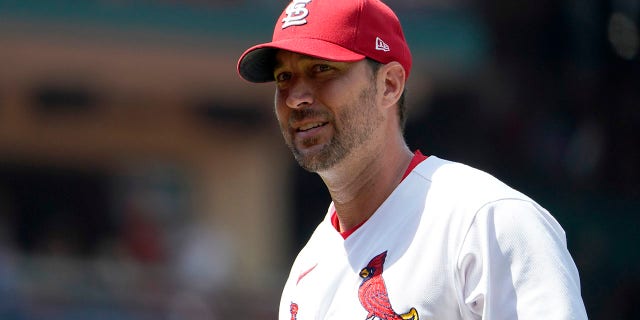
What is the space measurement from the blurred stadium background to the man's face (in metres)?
6.00

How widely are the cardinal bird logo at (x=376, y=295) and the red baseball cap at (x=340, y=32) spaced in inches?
16.7

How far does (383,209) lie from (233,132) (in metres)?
7.50

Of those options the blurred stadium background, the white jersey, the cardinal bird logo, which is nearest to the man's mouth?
the white jersey

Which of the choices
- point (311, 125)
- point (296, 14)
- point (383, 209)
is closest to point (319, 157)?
point (311, 125)

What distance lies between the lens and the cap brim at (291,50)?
2.06 m

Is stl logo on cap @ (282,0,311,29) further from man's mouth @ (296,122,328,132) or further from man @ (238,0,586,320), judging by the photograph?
man's mouth @ (296,122,328,132)

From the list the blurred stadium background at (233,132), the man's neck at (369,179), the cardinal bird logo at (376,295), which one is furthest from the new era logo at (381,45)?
the blurred stadium background at (233,132)

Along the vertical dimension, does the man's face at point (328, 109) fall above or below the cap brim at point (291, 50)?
below

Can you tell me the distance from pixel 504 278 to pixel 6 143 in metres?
7.89

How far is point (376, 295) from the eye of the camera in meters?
1.93

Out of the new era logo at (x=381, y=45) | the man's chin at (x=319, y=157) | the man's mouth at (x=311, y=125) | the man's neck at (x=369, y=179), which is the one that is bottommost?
the man's neck at (x=369, y=179)

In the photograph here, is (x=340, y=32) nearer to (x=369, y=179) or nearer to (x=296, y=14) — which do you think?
(x=296, y=14)

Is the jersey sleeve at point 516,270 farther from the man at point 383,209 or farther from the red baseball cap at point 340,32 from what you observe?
the red baseball cap at point 340,32

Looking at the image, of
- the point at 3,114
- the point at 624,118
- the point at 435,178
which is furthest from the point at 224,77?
the point at 435,178
